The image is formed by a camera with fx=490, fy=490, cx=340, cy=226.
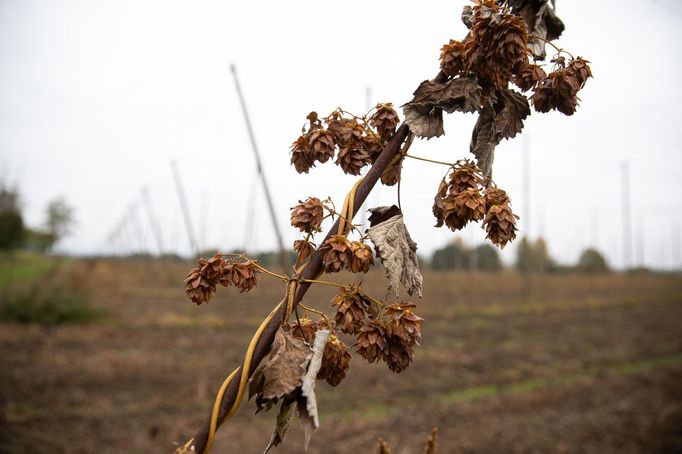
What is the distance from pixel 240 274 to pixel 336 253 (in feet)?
0.58

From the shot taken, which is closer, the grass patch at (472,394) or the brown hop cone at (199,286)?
the brown hop cone at (199,286)

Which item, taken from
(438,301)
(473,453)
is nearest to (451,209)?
(473,453)

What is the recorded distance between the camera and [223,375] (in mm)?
8352

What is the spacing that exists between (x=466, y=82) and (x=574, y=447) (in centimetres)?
645

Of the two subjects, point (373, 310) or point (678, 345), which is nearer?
point (373, 310)

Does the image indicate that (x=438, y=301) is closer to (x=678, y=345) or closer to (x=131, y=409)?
(x=678, y=345)

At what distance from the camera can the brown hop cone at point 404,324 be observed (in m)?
0.68

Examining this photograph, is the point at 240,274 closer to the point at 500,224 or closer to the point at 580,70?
the point at 500,224


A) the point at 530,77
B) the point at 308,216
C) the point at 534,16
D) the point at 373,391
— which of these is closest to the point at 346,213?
the point at 308,216

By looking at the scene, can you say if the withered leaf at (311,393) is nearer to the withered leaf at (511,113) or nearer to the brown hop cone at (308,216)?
the brown hop cone at (308,216)

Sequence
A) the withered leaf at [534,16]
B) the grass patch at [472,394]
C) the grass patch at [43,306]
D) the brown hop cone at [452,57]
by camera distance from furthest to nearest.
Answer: the grass patch at [43,306] → the grass patch at [472,394] → the withered leaf at [534,16] → the brown hop cone at [452,57]

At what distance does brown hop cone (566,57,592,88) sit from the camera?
2.54ft

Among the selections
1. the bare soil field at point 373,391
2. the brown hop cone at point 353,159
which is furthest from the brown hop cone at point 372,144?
the bare soil field at point 373,391

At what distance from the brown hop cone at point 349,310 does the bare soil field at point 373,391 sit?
11.1ft
